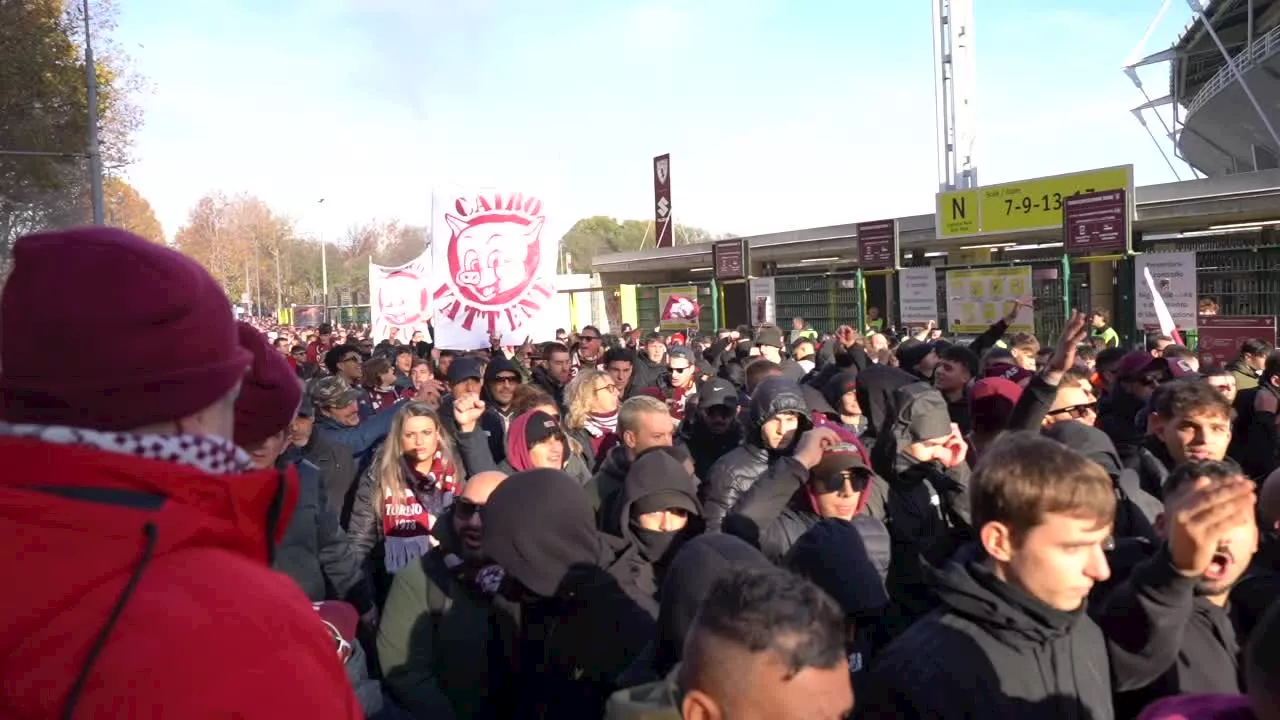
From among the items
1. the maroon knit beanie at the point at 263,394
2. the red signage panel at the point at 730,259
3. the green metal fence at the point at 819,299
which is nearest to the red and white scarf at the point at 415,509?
the maroon knit beanie at the point at 263,394

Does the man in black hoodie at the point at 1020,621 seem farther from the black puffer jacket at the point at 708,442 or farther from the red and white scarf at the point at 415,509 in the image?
the black puffer jacket at the point at 708,442

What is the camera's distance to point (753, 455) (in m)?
4.95

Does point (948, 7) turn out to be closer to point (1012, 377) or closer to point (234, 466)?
point (1012, 377)

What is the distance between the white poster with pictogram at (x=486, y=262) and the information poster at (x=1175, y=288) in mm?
7136

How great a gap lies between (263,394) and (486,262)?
8.33 m

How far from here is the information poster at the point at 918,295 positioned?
16.3 m

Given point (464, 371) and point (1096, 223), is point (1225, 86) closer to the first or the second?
point (1096, 223)

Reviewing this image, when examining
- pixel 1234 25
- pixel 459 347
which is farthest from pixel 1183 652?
pixel 1234 25

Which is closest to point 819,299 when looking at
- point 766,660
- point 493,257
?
point 493,257

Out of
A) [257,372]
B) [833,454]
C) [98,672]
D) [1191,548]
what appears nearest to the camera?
[98,672]

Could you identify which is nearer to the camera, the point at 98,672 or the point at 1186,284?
the point at 98,672

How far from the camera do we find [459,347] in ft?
32.9

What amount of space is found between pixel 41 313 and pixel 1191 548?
2.21m

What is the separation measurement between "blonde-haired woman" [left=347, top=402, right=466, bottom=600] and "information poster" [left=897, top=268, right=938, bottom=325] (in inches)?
463
